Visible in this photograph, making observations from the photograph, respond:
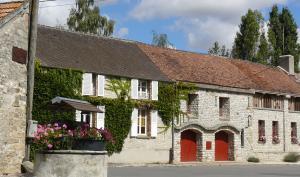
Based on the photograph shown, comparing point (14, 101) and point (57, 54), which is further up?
point (57, 54)

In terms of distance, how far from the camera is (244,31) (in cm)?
5331

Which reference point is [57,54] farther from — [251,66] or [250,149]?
[251,66]

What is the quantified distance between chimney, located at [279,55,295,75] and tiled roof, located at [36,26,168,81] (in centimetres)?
1717

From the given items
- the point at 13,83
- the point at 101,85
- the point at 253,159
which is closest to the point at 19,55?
the point at 13,83

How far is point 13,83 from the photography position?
16.9m

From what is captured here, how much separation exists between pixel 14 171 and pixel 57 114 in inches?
400

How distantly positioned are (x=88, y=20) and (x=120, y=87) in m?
18.3

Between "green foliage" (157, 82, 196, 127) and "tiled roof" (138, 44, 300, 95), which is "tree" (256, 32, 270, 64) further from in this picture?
"green foliage" (157, 82, 196, 127)

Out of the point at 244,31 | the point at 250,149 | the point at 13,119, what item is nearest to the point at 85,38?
the point at 250,149

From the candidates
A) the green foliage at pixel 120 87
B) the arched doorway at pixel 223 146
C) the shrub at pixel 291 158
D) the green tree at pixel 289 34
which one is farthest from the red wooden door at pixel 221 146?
the green tree at pixel 289 34

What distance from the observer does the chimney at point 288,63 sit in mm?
46991

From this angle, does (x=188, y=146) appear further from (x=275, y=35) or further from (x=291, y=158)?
(x=275, y=35)

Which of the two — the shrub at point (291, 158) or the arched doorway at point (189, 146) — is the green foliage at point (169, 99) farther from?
the shrub at point (291, 158)

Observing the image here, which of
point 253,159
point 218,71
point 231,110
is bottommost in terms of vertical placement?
point 253,159
